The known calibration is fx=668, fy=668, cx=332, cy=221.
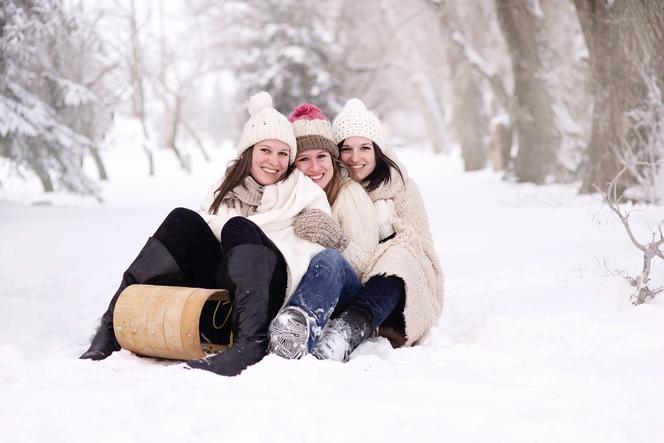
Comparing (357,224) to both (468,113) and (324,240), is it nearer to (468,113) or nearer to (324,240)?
(324,240)

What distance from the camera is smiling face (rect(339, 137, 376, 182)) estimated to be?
12.0 ft

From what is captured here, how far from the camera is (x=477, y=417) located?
80.0 inches

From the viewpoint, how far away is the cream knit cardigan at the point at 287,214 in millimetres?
3035

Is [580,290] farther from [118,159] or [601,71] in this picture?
[118,159]

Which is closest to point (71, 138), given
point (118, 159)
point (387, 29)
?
point (387, 29)

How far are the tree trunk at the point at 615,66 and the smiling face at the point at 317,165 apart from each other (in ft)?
12.9

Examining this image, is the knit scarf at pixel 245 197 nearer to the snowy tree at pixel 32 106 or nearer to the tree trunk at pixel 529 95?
the snowy tree at pixel 32 106

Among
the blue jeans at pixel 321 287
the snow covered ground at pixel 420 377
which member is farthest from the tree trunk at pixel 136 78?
the blue jeans at pixel 321 287

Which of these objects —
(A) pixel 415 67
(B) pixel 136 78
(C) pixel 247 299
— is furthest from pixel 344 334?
(A) pixel 415 67

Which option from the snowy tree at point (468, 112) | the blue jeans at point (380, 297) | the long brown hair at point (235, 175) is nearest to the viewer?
the blue jeans at point (380, 297)

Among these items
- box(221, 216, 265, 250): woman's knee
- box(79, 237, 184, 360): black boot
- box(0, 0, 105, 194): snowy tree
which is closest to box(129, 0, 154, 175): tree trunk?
box(0, 0, 105, 194): snowy tree

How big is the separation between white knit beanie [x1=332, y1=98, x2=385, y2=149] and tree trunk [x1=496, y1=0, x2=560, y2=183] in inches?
301

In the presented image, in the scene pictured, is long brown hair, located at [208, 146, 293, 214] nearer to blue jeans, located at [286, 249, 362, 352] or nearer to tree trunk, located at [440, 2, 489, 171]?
blue jeans, located at [286, 249, 362, 352]

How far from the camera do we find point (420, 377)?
2.42m
